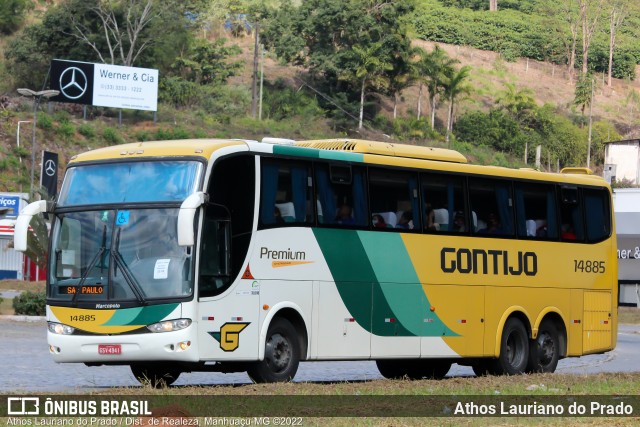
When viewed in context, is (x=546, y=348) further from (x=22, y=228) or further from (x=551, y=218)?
(x=22, y=228)

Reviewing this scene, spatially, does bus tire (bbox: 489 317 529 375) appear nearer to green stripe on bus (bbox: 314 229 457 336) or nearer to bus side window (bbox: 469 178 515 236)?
green stripe on bus (bbox: 314 229 457 336)

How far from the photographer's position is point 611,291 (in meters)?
23.7

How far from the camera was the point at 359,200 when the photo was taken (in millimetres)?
18641

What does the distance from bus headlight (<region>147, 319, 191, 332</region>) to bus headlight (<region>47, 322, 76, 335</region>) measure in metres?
1.21

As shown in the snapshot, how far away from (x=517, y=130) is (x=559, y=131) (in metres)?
5.28

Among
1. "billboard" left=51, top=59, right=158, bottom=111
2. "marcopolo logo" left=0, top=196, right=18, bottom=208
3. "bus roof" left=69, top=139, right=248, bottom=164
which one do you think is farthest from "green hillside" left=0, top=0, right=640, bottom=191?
"bus roof" left=69, top=139, right=248, bottom=164

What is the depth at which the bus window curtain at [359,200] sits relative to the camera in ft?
60.9

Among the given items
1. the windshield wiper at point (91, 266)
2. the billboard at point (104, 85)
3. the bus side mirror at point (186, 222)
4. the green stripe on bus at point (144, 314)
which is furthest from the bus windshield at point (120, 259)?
the billboard at point (104, 85)

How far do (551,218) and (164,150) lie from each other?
27.4 feet

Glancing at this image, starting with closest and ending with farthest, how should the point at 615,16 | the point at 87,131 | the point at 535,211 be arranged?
the point at 535,211, the point at 87,131, the point at 615,16

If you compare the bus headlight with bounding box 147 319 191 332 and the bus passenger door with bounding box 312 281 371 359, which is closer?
the bus headlight with bounding box 147 319 191 332

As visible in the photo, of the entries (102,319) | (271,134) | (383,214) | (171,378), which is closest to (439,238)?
(383,214)

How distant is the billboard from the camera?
78.3 m

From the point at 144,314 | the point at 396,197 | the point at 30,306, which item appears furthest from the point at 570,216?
the point at 30,306
